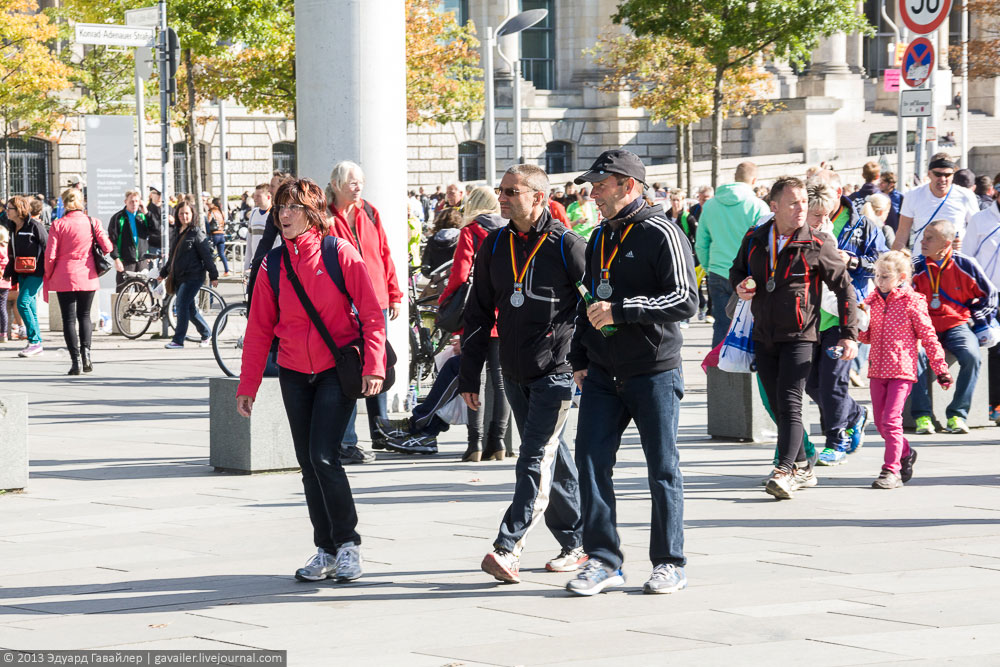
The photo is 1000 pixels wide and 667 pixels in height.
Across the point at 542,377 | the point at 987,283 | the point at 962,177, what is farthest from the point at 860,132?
the point at 542,377

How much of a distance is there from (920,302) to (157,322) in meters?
13.9

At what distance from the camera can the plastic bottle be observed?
251 inches

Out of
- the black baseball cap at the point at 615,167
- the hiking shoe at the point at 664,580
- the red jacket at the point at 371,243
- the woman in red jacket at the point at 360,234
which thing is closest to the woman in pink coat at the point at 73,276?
the woman in red jacket at the point at 360,234

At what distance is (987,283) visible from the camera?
1133 centimetres

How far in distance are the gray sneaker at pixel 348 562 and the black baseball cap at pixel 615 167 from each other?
1.78 metres

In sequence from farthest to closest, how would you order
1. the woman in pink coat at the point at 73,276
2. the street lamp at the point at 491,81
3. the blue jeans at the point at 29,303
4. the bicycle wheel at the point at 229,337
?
the street lamp at the point at 491,81, the blue jeans at the point at 29,303, the woman in pink coat at the point at 73,276, the bicycle wheel at the point at 229,337

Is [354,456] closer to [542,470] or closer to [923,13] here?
[542,470]

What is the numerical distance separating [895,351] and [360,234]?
326cm

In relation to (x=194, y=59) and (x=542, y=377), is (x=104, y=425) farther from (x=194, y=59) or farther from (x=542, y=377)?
(x=194, y=59)

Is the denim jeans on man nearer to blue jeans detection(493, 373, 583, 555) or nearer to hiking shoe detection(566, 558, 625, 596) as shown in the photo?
blue jeans detection(493, 373, 583, 555)

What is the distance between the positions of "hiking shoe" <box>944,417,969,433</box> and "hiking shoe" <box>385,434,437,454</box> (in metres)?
3.81

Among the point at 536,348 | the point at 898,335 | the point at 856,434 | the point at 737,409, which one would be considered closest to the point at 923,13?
the point at 737,409

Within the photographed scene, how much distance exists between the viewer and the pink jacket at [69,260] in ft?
51.0

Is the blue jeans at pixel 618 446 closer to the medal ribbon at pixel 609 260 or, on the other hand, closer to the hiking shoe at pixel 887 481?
the medal ribbon at pixel 609 260
